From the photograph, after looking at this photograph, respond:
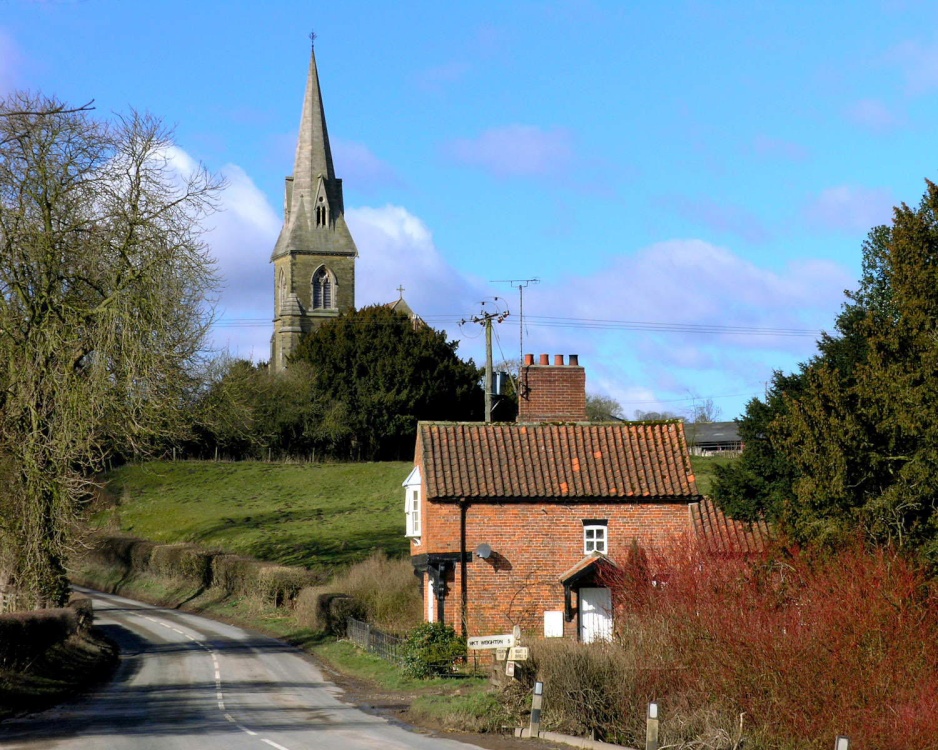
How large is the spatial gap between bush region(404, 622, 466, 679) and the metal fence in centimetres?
65

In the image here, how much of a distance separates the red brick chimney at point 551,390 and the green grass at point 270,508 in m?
Answer: 16.1

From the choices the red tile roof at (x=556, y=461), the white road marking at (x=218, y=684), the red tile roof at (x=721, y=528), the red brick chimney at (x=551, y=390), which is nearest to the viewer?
the white road marking at (x=218, y=684)

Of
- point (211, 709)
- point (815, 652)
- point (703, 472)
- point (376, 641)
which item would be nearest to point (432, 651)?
point (376, 641)

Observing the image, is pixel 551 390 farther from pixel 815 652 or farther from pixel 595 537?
pixel 815 652

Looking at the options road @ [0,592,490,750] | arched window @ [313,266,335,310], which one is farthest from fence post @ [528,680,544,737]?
arched window @ [313,266,335,310]

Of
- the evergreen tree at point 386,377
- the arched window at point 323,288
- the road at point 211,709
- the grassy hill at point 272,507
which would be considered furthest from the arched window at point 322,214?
the road at point 211,709

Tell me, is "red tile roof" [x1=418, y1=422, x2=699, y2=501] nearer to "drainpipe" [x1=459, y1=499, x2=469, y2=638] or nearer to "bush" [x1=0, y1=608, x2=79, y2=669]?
"drainpipe" [x1=459, y1=499, x2=469, y2=638]

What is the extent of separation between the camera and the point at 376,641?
32000mm

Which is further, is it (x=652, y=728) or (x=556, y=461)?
(x=556, y=461)

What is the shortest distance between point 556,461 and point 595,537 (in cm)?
240

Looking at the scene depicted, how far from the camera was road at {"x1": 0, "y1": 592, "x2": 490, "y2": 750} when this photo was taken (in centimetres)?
1872

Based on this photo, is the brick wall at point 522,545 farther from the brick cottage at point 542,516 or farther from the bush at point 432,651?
the bush at point 432,651

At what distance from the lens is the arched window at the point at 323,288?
111 metres

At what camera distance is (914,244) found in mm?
24250
